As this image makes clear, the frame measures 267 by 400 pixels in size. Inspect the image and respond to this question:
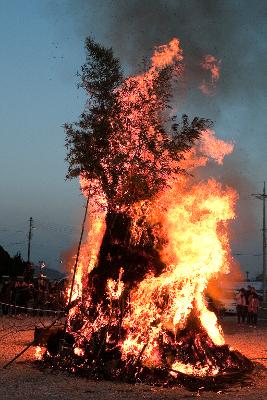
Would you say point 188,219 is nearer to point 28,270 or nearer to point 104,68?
point 104,68

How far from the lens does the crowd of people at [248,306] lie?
26906mm

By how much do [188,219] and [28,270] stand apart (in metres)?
15.2

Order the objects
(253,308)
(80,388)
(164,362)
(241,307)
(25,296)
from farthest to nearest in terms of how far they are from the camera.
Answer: (241,307) < (253,308) < (25,296) < (164,362) < (80,388)

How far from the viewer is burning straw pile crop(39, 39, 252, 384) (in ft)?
43.9

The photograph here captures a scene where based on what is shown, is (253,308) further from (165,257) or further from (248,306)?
(165,257)

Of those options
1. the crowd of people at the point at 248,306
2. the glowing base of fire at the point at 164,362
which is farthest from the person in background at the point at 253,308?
the glowing base of fire at the point at 164,362

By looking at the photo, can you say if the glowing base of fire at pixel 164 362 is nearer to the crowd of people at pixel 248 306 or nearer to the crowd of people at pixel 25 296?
the crowd of people at pixel 25 296

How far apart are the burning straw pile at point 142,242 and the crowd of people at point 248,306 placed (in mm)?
12712

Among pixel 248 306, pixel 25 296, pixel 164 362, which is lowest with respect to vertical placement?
pixel 164 362

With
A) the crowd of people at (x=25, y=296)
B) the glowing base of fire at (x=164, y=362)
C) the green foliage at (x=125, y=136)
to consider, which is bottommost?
the glowing base of fire at (x=164, y=362)

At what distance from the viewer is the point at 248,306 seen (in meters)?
27.1

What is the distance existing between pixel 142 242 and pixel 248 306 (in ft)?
46.5

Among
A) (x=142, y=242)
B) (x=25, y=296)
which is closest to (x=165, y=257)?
(x=142, y=242)

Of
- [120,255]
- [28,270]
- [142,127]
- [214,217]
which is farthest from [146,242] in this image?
[28,270]
